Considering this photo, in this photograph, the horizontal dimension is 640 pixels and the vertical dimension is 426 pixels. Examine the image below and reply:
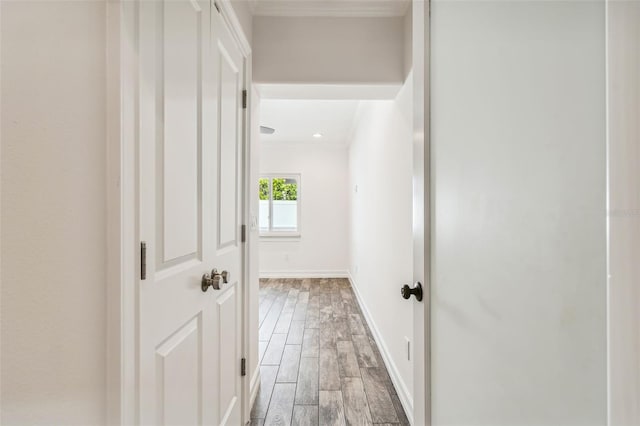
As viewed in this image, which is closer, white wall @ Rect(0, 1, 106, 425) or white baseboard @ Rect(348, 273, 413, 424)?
white wall @ Rect(0, 1, 106, 425)

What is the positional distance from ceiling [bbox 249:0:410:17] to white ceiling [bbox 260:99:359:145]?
1803 millimetres

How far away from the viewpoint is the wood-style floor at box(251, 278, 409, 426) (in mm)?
1896

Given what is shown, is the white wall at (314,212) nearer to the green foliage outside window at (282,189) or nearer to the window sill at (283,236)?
the window sill at (283,236)

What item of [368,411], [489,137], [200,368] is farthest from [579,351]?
[368,411]

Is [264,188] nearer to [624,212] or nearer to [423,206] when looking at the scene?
[423,206]

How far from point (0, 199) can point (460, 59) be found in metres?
0.98

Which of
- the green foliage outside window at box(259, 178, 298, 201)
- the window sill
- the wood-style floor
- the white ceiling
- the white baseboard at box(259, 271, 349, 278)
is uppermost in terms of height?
the white ceiling

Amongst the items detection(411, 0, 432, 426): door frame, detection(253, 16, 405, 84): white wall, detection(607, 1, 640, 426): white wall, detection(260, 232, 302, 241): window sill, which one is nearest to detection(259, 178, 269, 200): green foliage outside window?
detection(260, 232, 302, 241): window sill

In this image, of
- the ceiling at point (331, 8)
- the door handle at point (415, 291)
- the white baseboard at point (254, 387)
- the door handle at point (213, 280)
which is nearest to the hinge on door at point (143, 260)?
the door handle at point (213, 280)

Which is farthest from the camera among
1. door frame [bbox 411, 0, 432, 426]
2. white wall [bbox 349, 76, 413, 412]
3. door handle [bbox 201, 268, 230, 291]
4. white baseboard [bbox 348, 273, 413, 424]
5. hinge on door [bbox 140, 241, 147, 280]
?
white wall [bbox 349, 76, 413, 412]

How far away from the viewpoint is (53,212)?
56cm

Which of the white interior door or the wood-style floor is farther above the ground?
the white interior door

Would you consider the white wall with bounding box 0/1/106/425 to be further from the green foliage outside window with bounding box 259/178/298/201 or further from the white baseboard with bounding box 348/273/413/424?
the green foliage outside window with bounding box 259/178/298/201

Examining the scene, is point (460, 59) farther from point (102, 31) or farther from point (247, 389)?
point (247, 389)
